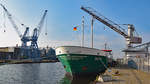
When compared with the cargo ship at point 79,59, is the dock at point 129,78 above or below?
below

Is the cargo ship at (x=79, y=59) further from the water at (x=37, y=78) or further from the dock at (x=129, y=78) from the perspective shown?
the dock at (x=129, y=78)

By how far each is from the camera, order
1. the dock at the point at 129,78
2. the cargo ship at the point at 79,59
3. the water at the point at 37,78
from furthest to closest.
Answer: the cargo ship at the point at 79,59, the water at the point at 37,78, the dock at the point at 129,78

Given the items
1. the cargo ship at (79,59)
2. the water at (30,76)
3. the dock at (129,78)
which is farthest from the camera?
the water at (30,76)

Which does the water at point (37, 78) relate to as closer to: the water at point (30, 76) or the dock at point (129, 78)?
the water at point (30, 76)

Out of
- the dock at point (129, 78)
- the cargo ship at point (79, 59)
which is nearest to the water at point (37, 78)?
the cargo ship at point (79, 59)

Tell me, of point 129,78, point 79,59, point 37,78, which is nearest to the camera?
point 129,78

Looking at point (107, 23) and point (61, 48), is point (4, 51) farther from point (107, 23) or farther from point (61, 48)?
point (61, 48)

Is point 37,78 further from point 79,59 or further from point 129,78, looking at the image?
point 129,78

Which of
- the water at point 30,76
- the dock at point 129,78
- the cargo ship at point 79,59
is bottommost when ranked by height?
the water at point 30,76

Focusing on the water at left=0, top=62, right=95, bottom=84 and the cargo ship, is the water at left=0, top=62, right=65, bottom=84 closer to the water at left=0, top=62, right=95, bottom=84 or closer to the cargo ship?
the water at left=0, top=62, right=95, bottom=84

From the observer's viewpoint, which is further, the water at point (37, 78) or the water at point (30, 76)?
the water at point (30, 76)

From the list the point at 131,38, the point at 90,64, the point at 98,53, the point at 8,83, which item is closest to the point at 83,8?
the point at 131,38

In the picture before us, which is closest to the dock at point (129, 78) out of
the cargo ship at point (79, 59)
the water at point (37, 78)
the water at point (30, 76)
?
the cargo ship at point (79, 59)

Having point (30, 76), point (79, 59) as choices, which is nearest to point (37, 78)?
point (30, 76)
